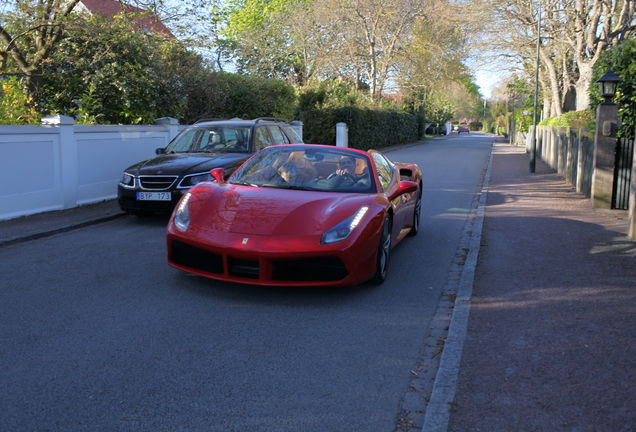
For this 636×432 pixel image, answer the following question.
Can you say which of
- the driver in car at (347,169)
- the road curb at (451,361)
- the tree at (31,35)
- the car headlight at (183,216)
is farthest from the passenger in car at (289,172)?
the tree at (31,35)

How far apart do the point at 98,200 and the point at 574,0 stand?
23.6m

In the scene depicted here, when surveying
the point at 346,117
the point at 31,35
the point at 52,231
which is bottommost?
the point at 52,231

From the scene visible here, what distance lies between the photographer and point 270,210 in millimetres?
5602

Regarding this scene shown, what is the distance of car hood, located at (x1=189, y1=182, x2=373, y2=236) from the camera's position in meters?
5.37

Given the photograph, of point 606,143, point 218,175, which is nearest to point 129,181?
point 218,175

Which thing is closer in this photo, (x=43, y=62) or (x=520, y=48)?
(x=43, y=62)

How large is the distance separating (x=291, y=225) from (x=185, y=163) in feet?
15.0

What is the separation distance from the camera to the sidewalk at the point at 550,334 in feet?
10.9

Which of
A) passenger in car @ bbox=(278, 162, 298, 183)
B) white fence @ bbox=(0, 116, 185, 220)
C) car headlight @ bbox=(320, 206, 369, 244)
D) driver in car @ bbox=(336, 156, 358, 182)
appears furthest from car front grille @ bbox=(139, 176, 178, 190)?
car headlight @ bbox=(320, 206, 369, 244)

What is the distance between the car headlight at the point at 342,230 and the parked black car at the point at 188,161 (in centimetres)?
412

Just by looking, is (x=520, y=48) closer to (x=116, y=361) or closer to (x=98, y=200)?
(x=98, y=200)

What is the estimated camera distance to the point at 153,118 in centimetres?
1441

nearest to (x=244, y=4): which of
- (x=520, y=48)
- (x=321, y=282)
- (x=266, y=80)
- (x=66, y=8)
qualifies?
(x=520, y=48)

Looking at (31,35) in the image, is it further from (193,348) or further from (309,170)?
(193,348)
